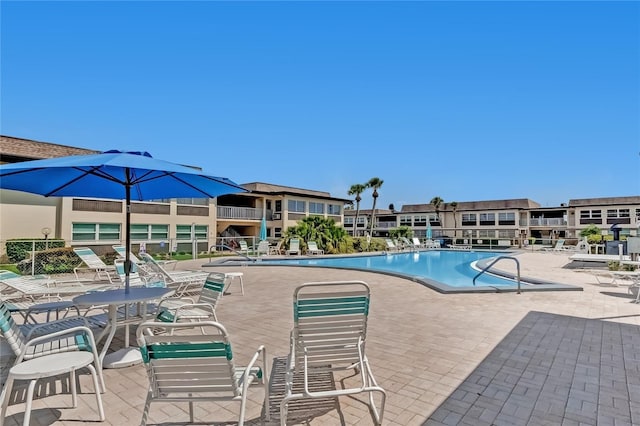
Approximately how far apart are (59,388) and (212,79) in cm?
1403

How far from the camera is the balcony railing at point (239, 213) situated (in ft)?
81.4

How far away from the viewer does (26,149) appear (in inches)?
670

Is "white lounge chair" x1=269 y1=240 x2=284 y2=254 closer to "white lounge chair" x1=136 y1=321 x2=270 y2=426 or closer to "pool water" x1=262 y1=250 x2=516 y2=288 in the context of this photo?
"pool water" x1=262 y1=250 x2=516 y2=288

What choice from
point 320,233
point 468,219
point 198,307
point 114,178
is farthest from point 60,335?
point 468,219

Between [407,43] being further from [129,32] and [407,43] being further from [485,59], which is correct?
[129,32]

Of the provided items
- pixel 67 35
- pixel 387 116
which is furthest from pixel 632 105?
pixel 67 35

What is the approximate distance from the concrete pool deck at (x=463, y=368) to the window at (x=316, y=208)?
24.6m

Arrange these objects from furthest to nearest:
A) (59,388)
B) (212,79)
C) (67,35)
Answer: (212,79) → (67,35) → (59,388)

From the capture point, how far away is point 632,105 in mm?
12148

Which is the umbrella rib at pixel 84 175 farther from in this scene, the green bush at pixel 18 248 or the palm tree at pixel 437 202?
the palm tree at pixel 437 202

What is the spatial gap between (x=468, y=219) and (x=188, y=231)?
38406mm

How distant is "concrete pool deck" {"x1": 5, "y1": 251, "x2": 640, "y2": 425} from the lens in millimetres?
2686

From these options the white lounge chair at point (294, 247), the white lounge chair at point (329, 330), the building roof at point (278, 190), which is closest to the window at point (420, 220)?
the building roof at point (278, 190)

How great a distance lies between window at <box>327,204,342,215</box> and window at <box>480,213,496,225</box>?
72.4 ft
